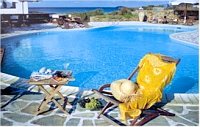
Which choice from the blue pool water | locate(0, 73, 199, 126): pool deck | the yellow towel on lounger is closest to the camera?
the yellow towel on lounger

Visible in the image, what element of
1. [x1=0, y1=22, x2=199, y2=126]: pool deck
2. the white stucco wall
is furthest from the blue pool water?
the white stucco wall

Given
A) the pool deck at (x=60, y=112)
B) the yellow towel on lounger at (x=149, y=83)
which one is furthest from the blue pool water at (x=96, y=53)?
the yellow towel on lounger at (x=149, y=83)

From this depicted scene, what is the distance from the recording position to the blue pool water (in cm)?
700

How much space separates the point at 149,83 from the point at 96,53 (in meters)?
4.98

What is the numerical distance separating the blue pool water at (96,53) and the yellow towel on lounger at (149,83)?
5.26ft

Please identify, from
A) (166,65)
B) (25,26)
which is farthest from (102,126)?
(25,26)

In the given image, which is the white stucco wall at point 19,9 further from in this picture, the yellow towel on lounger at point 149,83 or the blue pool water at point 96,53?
the yellow towel on lounger at point 149,83

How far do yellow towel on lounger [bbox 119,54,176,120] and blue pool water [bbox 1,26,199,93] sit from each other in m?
1.60

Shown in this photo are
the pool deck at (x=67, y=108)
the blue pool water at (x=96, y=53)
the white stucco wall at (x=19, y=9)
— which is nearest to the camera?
the pool deck at (x=67, y=108)

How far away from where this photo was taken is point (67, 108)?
4691 millimetres

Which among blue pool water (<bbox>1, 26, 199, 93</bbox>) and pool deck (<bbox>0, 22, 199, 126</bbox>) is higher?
blue pool water (<bbox>1, 26, 199, 93</bbox>)

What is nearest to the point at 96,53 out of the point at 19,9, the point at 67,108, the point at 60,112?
the point at 67,108

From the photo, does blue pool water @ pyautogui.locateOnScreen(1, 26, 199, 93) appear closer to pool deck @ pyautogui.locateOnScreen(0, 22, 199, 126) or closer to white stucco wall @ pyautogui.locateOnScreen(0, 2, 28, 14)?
pool deck @ pyautogui.locateOnScreen(0, 22, 199, 126)

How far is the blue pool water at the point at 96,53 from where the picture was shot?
700 cm
